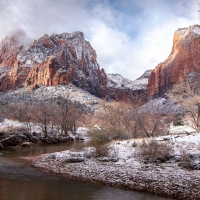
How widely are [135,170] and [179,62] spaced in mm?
129919

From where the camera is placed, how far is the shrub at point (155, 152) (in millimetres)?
13141

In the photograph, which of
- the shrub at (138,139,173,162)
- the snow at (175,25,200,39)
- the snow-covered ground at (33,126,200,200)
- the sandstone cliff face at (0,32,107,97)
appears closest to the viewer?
the snow-covered ground at (33,126,200,200)

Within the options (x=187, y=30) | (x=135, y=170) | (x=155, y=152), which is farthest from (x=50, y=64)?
(x=135, y=170)

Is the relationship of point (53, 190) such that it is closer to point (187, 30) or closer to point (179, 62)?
point (179, 62)

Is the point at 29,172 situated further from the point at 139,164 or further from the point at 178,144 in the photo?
the point at 178,144

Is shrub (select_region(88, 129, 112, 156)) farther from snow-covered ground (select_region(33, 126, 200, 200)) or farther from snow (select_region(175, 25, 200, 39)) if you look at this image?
snow (select_region(175, 25, 200, 39))

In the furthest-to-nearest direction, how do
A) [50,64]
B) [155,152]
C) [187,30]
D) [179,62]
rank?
[50,64] → [187,30] → [179,62] → [155,152]

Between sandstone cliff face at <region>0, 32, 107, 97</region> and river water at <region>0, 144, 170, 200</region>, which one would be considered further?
sandstone cliff face at <region>0, 32, 107, 97</region>

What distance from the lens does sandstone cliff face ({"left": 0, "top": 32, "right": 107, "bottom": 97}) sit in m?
141

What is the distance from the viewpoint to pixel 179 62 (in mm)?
130625

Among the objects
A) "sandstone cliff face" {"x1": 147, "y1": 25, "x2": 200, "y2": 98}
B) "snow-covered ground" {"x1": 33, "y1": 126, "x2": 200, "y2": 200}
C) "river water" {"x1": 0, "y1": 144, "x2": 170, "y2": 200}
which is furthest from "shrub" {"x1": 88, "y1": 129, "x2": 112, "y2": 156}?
"sandstone cliff face" {"x1": 147, "y1": 25, "x2": 200, "y2": 98}

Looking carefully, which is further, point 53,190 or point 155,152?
point 155,152

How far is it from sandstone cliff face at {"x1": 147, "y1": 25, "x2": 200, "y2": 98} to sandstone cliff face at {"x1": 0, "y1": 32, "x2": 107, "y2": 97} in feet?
184

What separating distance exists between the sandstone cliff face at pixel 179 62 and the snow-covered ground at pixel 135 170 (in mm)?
112814
